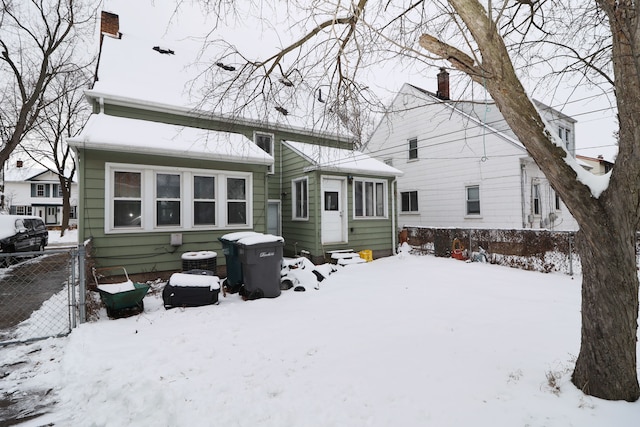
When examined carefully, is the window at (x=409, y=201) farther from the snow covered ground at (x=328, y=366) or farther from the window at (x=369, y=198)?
the snow covered ground at (x=328, y=366)

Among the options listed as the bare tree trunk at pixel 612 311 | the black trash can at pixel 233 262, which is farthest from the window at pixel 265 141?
the bare tree trunk at pixel 612 311

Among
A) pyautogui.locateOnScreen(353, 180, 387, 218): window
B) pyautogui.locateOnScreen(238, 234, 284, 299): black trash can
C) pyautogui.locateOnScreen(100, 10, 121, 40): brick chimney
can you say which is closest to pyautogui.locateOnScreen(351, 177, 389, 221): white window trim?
pyautogui.locateOnScreen(353, 180, 387, 218): window

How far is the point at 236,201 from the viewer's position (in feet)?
28.5

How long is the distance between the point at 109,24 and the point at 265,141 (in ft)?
25.9

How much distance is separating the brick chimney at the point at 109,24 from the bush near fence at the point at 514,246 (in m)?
14.6

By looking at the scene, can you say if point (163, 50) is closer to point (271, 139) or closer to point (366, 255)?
point (271, 139)

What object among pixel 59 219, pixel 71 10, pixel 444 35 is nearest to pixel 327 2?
pixel 444 35

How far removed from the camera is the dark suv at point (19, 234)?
1066 cm

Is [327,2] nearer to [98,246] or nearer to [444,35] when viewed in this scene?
[444,35]

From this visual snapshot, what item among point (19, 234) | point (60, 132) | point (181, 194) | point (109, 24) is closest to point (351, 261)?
point (181, 194)

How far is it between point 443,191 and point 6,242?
17565 millimetres

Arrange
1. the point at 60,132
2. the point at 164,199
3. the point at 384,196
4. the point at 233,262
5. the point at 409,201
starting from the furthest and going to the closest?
the point at 60,132 → the point at 409,201 → the point at 384,196 → the point at 164,199 → the point at 233,262

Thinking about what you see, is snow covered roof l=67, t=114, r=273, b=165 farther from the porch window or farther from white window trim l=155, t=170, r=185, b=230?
the porch window

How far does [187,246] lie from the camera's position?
309 inches
